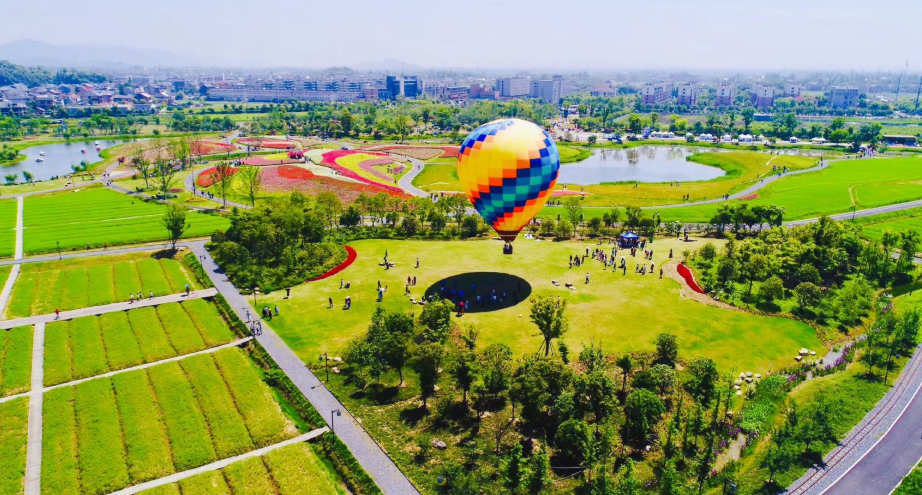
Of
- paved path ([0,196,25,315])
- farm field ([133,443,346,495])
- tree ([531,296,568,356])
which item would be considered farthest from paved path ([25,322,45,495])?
tree ([531,296,568,356])

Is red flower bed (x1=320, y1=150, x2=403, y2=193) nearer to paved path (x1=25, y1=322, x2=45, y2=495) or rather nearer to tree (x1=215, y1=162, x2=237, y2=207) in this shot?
tree (x1=215, y1=162, x2=237, y2=207)

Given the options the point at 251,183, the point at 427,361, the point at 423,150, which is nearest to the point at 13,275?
the point at 251,183

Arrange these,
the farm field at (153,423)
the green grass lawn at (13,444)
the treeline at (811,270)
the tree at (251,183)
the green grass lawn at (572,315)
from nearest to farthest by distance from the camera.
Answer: the green grass lawn at (13,444) < the farm field at (153,423) < the green grass lawn at (572,315) < the treeline at (811,270) < the tree at (251,183)

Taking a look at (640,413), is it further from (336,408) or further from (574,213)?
(574,213)

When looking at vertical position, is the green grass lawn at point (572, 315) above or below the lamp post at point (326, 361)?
above

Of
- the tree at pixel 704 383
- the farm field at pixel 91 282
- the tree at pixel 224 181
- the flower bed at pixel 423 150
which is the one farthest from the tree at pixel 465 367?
the flower bed at pixel 423 150

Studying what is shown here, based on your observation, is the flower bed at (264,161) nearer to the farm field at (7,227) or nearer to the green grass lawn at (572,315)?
the farm field at (7,227)
